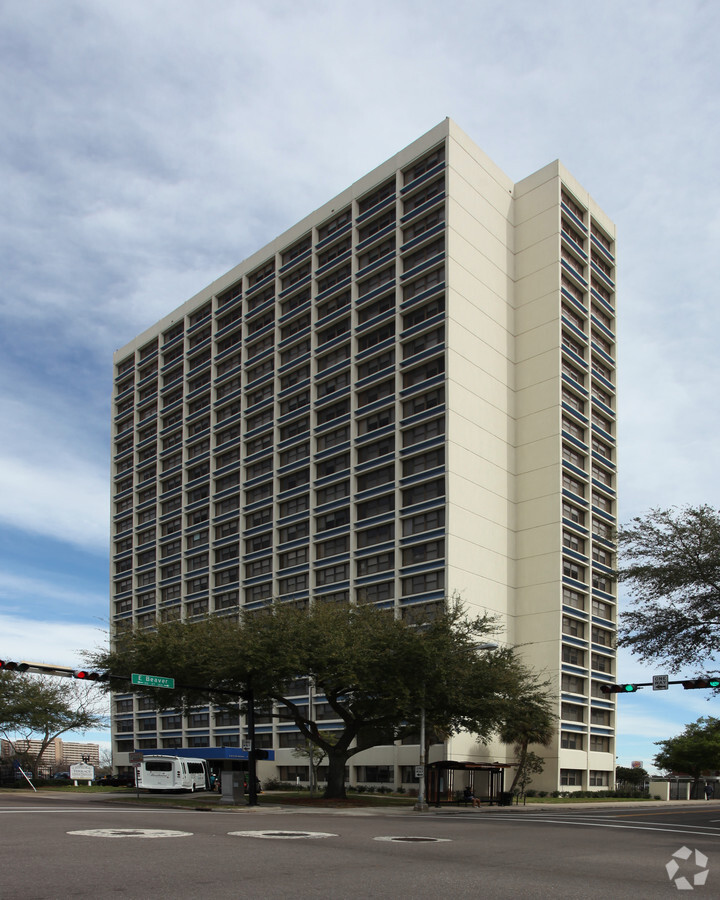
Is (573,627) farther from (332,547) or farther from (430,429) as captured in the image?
(332,547)

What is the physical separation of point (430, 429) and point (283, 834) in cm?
5516

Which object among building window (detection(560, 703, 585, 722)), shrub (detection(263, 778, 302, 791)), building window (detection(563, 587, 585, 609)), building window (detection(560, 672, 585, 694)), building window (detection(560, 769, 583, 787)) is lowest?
shrub (detection(263, 778, 302, 791))

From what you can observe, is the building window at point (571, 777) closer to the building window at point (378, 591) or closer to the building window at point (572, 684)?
the building window at point (572, 684)

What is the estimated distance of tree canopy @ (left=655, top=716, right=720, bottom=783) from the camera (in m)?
110

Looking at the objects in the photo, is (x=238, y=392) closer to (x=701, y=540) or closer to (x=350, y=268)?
(x=350, y=268)

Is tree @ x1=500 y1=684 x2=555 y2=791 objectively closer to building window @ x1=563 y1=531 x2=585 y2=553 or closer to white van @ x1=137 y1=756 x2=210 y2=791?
building window @ x1=563 y1=531 x2=585 y2=553

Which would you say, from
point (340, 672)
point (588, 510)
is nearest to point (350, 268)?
point (588, 510)

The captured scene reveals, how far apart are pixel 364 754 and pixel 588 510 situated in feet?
94.9

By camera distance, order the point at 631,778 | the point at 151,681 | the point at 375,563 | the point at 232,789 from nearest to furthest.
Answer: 1. the point at 232,789
2. the point at 151,681
3. the point at 375,563
4. the point at 631,778

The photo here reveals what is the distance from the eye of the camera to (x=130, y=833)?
20.9 m

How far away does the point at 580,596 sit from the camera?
79000mm

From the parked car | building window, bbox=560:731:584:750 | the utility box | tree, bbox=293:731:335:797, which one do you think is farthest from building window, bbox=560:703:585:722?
the utility box

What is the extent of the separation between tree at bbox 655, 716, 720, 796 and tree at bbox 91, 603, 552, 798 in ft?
231

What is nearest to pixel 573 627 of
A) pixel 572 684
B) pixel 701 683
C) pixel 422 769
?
pixel 572 684
